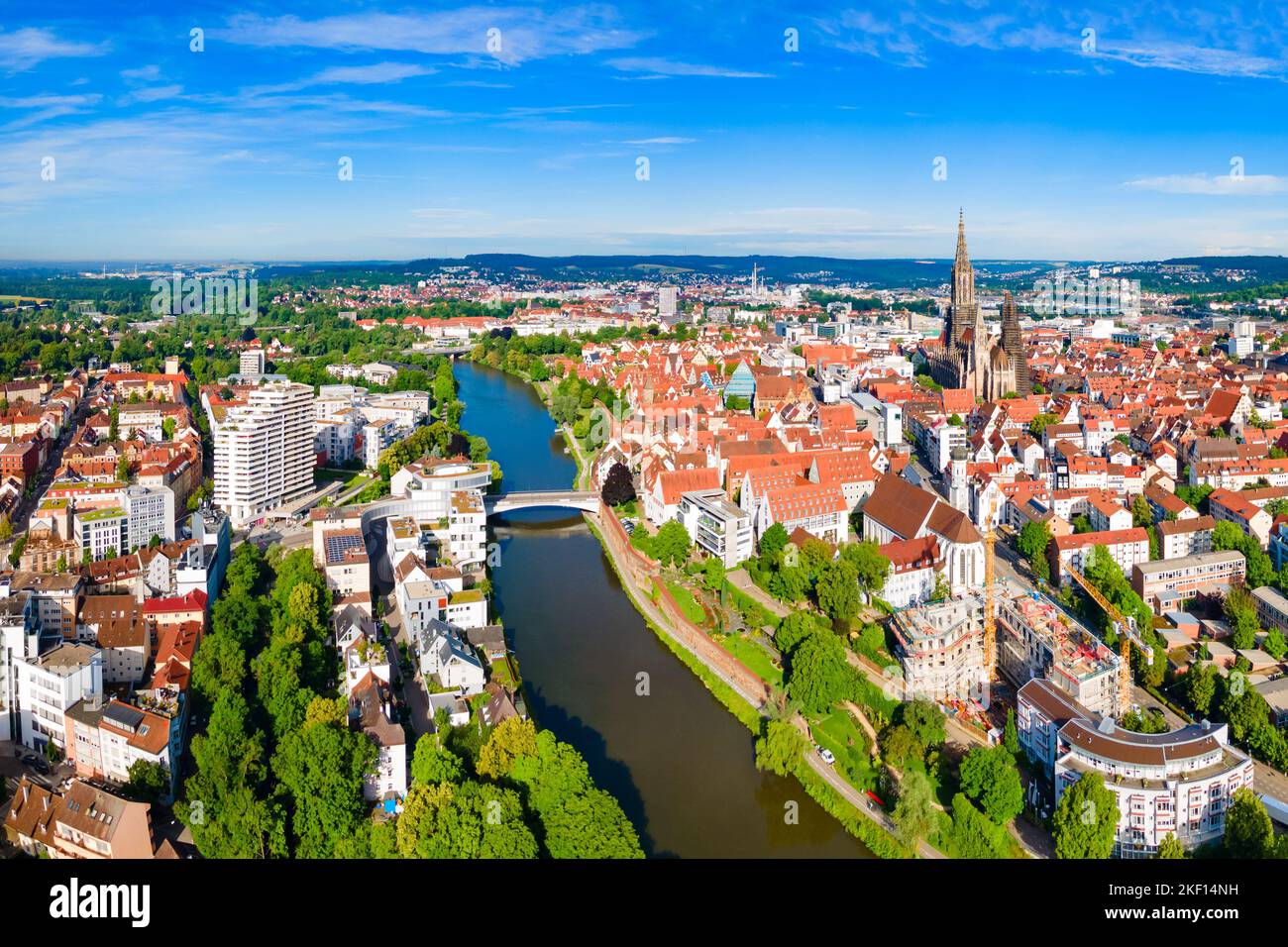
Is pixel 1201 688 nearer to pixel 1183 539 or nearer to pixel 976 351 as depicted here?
pixel 1183 539

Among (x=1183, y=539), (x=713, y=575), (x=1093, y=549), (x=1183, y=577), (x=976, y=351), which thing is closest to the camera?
(x=1183, y=577)

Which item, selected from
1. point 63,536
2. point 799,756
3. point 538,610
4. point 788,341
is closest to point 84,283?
point 788,341

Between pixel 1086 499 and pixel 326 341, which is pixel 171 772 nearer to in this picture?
pixel 1086 499

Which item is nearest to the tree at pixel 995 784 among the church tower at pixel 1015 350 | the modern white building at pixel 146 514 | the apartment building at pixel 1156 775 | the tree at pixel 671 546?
the apartment building at pixel 1156 775

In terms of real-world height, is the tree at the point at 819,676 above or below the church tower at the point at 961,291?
below

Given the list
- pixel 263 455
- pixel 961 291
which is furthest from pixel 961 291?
pixel 263 455

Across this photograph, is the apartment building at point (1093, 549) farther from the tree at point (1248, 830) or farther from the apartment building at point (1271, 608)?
the tree at point (1248, 830)
